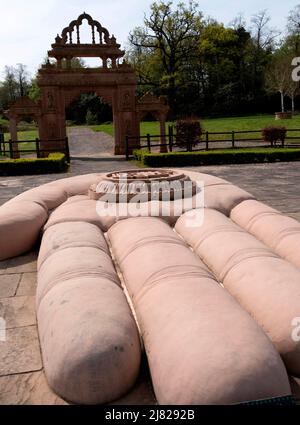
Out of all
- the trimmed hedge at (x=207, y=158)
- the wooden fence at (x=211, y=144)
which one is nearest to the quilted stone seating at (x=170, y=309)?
the trimmed hedge at (x=207, y=158)

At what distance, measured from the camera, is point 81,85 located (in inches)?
941

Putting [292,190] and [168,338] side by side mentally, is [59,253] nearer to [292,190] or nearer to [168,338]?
[168,338]

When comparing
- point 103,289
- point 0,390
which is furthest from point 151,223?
point 0,390

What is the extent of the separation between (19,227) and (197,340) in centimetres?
373

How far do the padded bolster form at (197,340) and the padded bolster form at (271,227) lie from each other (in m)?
1.35

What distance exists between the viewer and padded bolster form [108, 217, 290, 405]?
8.09 feet

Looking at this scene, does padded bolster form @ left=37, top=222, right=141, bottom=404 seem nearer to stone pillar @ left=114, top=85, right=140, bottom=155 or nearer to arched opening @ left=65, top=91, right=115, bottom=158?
stone pillar @ left=114, top=85, right=140, bottom=155

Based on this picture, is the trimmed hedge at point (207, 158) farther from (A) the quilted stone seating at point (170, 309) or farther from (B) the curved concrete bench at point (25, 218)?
(A) the quilted stone seating at point (170, 309)

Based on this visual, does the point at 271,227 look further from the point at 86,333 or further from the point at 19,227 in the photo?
the point at 19,227

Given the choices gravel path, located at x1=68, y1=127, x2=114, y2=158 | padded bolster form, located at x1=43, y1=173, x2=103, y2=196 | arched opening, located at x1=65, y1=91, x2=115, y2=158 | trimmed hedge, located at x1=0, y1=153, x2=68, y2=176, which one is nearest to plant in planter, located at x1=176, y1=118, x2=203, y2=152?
gravel path, located at x1=68, y1=127, x2=114, y2=158

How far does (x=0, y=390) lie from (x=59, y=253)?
5.53ft
